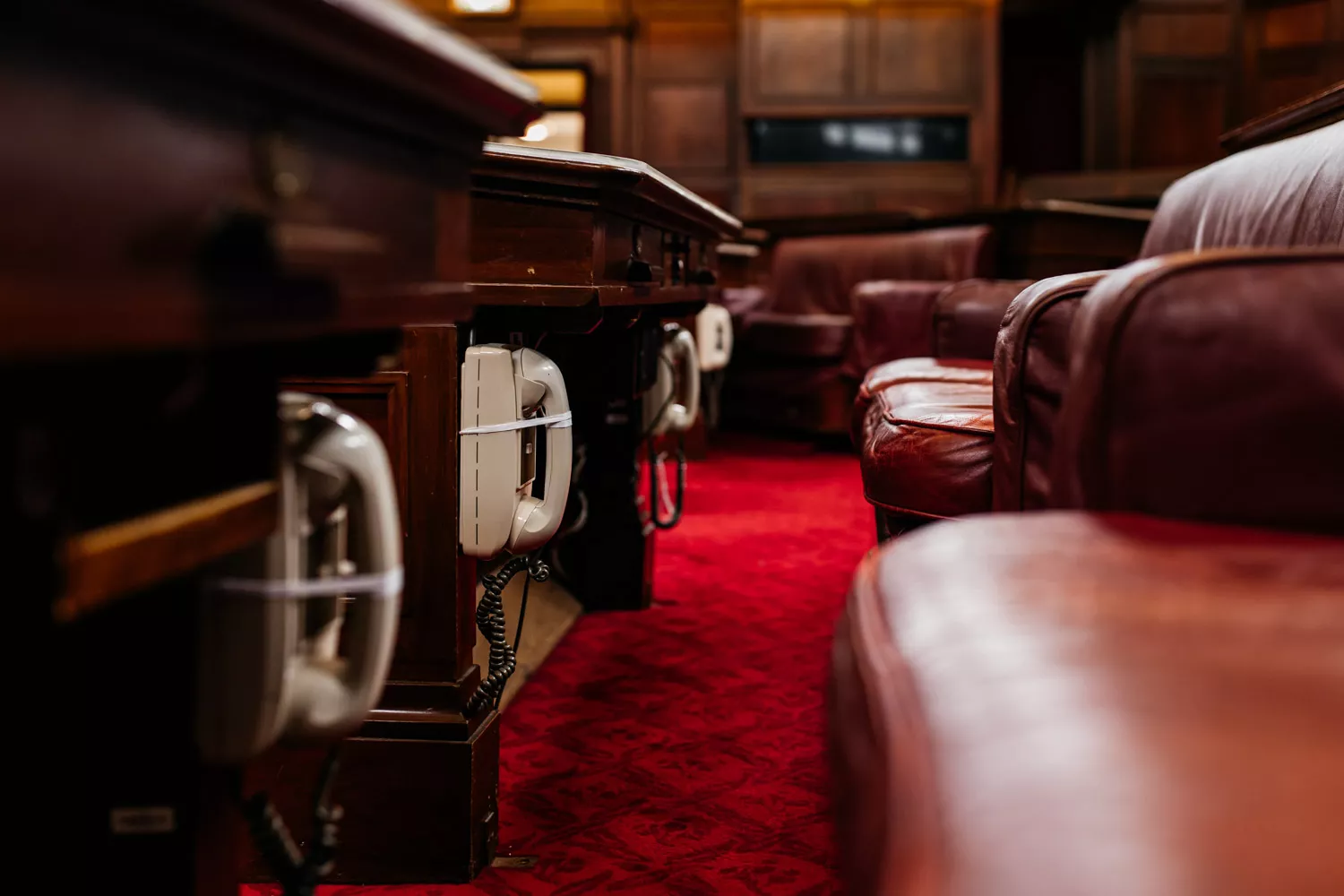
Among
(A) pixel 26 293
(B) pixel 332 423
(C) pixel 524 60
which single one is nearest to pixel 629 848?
(B) pixel 332 423

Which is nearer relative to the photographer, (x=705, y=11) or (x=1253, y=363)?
(x=1253, y=363)

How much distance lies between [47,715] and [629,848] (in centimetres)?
106

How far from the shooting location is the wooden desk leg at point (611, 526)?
2568mm

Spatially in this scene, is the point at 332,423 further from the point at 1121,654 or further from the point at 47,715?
the point at 1121,654

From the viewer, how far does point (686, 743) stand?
6.12 ft

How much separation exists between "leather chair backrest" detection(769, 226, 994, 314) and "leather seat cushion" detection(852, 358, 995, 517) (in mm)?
3307

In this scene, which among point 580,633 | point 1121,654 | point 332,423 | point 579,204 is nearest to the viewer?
point 1121,654

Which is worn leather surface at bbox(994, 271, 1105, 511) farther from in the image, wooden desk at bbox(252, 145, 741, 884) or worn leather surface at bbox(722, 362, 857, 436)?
worn leather surface at bbox(722, 362, 857, 436)

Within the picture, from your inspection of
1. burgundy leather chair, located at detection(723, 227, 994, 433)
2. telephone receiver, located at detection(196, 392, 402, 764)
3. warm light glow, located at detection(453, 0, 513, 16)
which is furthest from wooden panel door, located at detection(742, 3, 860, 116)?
telephone receiver, located at detection(196, 392, 402, 764)

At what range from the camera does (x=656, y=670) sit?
2.25 metres

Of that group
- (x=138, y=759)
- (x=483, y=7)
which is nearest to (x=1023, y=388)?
(x=138, y=759)

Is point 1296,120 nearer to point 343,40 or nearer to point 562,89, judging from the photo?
point 343,40

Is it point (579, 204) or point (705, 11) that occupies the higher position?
point (705, 11)

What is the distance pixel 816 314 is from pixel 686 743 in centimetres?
413
